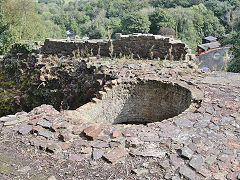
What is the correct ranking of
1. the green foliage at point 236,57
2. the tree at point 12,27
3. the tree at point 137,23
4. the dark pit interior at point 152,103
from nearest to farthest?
the dark pit interior at point 152,103 < the green foliage at point 236,57 < the tree at point 12,27 < the tree at point 137,23

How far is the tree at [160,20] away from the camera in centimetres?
4188

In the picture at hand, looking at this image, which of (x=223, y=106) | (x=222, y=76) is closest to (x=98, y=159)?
(x=223, y=106)

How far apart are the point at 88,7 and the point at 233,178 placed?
88410 millimetres

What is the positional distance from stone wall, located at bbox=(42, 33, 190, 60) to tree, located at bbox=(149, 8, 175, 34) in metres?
33.2

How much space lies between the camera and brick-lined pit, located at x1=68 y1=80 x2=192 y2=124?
711cm

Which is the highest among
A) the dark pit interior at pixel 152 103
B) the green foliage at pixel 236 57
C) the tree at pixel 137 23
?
the tree at pixel 137 23

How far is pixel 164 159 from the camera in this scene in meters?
4.27

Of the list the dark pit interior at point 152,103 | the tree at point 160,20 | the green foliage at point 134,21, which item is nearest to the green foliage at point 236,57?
the dark pit interior at point 152,103

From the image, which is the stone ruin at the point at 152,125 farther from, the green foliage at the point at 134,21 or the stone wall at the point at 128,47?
the green foliage at the point at 134,21

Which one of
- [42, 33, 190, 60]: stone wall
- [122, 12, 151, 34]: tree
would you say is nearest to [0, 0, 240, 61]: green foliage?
[122, 12, 151, 34]: tree

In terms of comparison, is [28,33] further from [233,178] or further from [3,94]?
[233,178]

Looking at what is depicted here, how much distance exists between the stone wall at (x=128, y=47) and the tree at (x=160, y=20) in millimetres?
33174

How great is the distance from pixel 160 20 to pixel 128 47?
116 ft

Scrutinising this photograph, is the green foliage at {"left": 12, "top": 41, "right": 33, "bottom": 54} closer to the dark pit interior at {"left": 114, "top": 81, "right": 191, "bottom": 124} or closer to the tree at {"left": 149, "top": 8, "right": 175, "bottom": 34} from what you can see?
the dark pit interior at {"left": 114, "top": 81, "right": 191, "bottom": 124}
